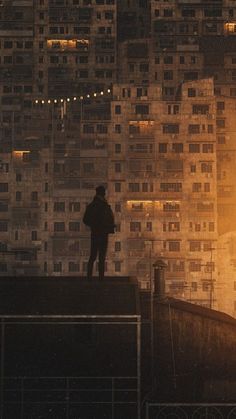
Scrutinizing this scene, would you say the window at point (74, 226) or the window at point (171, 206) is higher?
the window at point (171, 206)

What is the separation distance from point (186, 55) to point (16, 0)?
1677cm

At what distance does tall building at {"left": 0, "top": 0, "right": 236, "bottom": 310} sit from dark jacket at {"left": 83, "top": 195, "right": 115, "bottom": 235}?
2000 inches

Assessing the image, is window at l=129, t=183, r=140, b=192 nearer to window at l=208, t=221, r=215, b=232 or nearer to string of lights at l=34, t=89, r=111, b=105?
window at l=208, t=221, r=215, b=232

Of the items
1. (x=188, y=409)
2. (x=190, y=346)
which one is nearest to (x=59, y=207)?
(x=190, y=346)

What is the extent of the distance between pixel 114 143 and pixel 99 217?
5384 cm

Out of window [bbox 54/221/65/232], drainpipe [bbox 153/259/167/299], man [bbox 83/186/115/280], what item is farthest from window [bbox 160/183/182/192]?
man [bbox 83/186/115/280]

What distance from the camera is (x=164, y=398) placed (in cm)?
917

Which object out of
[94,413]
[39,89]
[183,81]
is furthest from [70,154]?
[94,413]

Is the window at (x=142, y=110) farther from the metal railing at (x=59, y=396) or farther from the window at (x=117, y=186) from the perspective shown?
the metal railing at (x=59, y=396)

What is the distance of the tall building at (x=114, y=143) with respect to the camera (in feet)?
216

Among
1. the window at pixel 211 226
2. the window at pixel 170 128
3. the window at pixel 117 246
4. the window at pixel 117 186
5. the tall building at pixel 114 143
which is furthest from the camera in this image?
the window at pixel 170 128

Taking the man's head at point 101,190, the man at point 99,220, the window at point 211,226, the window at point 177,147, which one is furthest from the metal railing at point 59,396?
the window at point 177,147

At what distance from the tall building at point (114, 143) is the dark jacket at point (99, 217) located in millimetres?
50792

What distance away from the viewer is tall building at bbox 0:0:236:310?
216 feet
